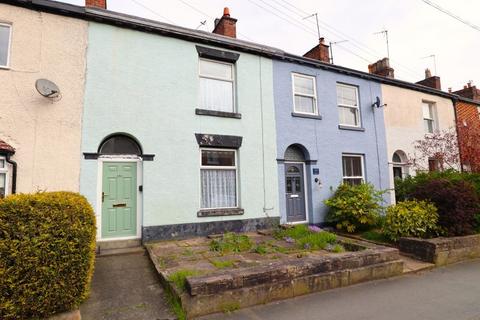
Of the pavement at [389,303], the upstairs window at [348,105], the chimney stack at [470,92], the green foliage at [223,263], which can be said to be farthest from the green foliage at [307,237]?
the chimney stack at [470,92]

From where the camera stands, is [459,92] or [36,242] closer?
[36,242]

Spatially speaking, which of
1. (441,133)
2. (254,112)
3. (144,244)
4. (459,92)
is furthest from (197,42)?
(459,92)

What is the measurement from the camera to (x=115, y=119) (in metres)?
7.56

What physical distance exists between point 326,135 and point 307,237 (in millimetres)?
4646

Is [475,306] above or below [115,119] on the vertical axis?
below

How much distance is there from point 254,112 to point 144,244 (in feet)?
17.2

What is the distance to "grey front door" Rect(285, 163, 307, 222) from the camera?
10070mm

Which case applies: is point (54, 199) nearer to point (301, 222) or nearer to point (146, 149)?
point (146, 149)

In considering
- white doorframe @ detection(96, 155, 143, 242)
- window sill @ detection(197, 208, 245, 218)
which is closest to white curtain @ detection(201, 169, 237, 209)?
window sill @ detection(197, 208, 245, 218)

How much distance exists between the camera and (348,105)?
11688mm

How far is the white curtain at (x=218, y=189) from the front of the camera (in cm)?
868

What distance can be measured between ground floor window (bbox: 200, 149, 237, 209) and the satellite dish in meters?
4.02

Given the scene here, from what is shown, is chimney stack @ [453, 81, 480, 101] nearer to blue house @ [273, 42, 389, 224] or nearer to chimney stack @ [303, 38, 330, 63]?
blue house @ [273, 42, 389, 224]

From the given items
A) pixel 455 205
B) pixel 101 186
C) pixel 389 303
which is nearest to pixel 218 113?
pixel 101 186
